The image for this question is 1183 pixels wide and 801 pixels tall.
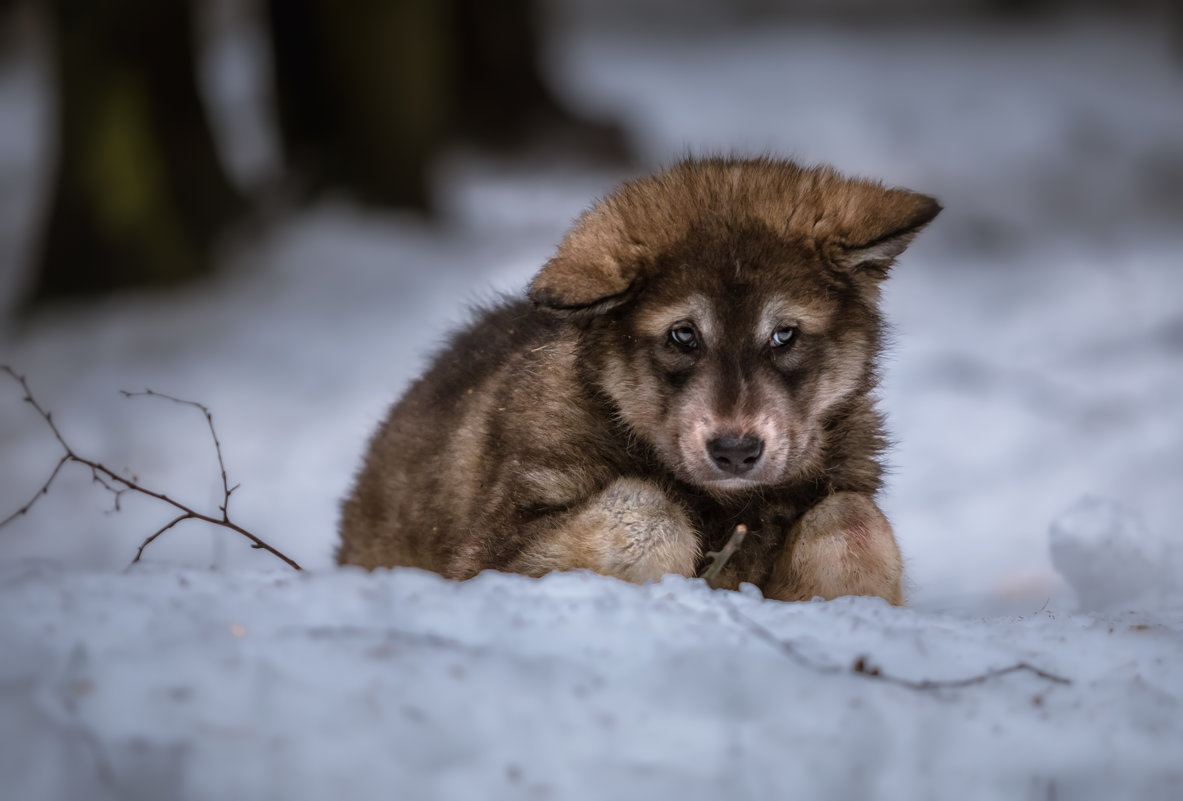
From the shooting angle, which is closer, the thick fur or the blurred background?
the thick fur

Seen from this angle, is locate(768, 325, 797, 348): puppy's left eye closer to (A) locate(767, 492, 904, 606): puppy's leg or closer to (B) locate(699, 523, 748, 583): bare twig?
(A) locate(767, 492, 904, 606): puppy's leg

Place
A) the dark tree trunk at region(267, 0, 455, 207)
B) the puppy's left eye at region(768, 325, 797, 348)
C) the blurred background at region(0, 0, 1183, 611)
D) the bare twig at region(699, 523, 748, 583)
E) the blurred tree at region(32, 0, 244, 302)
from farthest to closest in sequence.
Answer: the dark tree trunk at region(267, 0, 455, 207) < the blurred tree at region(32, 0, 244, 302) < the blurred background at region(0, 0, 1183, 611) < the puppy's left eye at region(768, 325, 797, 348) < the bare twig at region(699, 523, 748, 583)

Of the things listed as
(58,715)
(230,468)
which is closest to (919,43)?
(230,468)

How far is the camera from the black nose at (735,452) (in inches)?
128

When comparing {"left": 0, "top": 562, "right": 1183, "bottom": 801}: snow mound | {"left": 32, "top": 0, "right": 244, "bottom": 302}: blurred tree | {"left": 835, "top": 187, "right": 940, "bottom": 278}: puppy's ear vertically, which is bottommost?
{"left": 0, "top": 562, "right": 1183, "bottom": 801}: snow mound

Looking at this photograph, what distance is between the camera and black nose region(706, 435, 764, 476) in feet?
10.7

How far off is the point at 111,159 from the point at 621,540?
736cm

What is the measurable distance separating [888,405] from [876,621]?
205 inches

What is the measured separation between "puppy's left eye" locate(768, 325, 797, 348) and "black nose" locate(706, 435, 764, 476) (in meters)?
0.34

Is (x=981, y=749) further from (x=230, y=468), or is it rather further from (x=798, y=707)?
(x=230, y=468)

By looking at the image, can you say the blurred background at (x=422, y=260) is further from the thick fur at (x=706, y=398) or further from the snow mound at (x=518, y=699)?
the snow mound at (x=518, y=699)

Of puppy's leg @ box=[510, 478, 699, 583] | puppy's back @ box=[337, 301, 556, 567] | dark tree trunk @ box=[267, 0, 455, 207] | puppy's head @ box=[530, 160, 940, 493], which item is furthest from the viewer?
dark tree trunk @ box=[267, 0, 455, 207]

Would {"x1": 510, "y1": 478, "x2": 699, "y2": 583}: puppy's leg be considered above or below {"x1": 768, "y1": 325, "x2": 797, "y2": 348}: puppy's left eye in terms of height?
below

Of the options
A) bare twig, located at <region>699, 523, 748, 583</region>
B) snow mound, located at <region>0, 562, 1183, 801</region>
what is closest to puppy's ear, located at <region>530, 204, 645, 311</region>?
bare twig, located at <region>699, 523, 748, 583</region>
